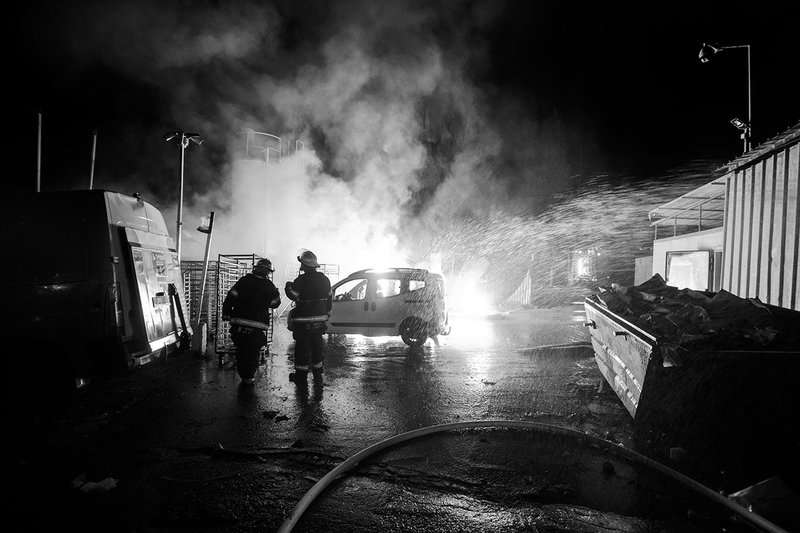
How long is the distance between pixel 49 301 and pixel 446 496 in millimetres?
4647

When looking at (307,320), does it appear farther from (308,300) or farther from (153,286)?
(153,286)

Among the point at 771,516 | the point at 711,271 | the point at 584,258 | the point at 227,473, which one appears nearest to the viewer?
the point at 771,516

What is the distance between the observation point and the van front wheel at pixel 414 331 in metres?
8.41

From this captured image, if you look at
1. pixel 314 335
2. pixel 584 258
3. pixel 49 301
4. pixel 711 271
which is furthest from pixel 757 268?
pixel 584 258

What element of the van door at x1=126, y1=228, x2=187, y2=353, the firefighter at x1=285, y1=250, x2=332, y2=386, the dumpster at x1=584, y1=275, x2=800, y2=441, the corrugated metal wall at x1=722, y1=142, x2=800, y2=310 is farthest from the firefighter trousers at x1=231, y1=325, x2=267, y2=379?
the corrugated metal wall at x1=722, y1=142, x2=800, y2=310

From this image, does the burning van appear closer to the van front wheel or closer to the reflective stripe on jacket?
the reflective stripe on jacket

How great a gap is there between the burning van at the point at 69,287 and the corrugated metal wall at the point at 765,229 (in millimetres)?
8909

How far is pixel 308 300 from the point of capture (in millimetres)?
5930

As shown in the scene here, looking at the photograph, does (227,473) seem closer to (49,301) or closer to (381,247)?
(49,301)

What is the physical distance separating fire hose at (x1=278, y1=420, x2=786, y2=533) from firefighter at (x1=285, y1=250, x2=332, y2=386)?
2.53 meters

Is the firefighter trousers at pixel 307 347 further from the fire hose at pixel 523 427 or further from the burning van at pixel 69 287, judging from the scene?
the fire hose at pixel 523 427

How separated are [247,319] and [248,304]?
0.21 metres

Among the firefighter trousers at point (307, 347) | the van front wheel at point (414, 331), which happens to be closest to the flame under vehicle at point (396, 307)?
the van front wheel at point (414, 331)

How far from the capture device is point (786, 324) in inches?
145
